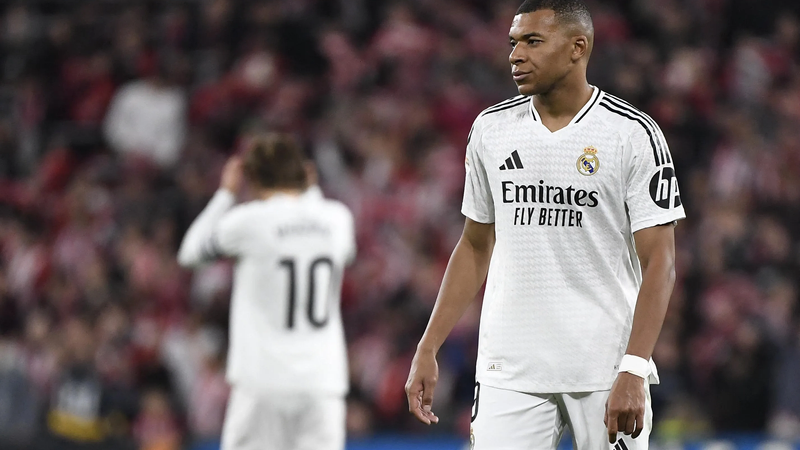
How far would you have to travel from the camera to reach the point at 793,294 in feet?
33.2

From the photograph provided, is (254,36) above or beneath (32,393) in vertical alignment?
above

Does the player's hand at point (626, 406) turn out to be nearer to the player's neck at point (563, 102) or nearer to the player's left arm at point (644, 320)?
the player's left arm at point (644, 320)

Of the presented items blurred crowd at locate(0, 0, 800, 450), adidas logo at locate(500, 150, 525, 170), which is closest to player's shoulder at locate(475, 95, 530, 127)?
adidas logo at locate(500, 150, 525, 170)

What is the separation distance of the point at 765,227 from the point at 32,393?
253 inches

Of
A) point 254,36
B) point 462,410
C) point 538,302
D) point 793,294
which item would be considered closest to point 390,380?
point 462,410

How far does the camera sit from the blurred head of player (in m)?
3.90

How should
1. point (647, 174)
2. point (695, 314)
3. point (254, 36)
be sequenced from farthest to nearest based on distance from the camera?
1. point (254, 36)
2. point (695, 314)
3. point (647, 174)

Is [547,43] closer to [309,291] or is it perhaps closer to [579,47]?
[579,47]

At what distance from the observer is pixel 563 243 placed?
3922mm

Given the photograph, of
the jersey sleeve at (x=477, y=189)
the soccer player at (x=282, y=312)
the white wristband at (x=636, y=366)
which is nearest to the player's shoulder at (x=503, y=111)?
the jersey sleeve at (x=477, y=189)

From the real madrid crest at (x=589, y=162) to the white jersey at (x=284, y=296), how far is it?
2.83 meters

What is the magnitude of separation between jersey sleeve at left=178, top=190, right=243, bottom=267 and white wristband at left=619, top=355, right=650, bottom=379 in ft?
10.7

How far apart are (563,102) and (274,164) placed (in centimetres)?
275

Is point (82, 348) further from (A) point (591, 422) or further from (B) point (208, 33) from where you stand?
(A) point (591, 422)
